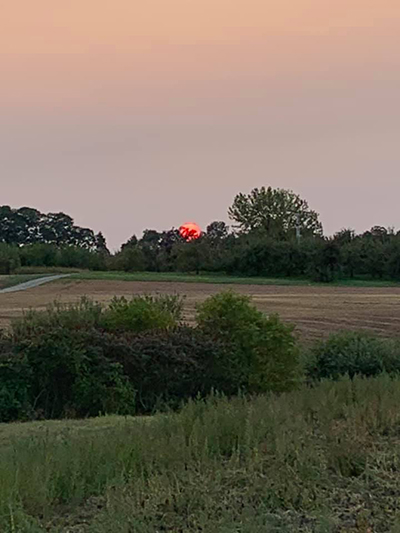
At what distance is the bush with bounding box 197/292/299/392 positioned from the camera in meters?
17.2

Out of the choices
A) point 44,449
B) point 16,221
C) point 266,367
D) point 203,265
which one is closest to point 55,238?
point 16,221

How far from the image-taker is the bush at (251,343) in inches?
675

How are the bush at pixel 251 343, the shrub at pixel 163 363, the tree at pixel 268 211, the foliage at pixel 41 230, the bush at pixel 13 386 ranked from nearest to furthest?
1. the bush at pixel 13 386
2. the shrub at pixel 163 363
3. the bush at pixel 251 343
4. the tree at pixel 268 211
5. the foliage at pixel 41 230

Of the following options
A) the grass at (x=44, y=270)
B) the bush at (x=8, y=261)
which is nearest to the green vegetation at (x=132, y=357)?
the grass at (x=44, y=270)

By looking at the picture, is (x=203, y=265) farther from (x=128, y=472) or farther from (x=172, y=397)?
(x=128, y=472)

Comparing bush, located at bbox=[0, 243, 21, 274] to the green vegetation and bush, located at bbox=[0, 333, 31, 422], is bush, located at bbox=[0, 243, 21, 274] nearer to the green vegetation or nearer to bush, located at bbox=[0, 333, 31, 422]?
the green vegetation

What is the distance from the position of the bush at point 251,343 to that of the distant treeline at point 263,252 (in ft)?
217

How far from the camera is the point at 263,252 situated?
8975 cm

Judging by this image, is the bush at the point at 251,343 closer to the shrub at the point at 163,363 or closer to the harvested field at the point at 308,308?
the shrub at the point at 163,363

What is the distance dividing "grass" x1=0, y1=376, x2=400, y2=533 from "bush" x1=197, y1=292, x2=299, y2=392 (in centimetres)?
852

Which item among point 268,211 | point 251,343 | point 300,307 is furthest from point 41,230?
point 251,343

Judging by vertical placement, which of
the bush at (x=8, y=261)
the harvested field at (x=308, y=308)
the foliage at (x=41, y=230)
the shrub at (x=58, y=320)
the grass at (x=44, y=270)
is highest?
the foliage at (x=41, y=230)

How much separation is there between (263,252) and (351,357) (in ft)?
230

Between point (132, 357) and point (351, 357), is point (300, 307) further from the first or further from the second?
point (132, 357)
